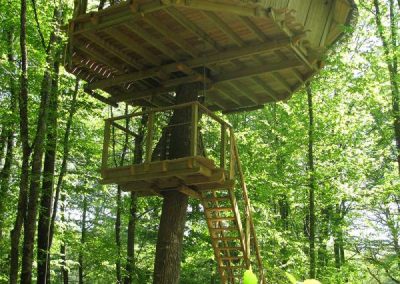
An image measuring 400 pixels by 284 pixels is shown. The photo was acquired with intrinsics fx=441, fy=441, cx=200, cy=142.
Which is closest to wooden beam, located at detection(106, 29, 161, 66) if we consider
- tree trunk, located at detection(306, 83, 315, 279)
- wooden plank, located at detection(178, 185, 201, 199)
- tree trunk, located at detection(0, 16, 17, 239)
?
wooden plank, located at detection(178, 185, 201, 199)

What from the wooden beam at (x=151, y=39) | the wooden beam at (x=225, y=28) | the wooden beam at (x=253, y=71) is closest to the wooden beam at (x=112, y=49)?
the wooden beam at (x=151, y=39)

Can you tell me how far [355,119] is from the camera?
45.4ft

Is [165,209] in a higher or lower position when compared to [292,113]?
lower

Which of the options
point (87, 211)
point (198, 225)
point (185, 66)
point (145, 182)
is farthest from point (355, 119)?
point (87, 211)

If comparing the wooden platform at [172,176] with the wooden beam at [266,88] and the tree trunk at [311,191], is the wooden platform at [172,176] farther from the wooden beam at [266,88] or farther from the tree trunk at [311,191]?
the tree trunk at [311,191]

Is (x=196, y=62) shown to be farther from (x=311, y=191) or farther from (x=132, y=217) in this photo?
(x=132, y=217)

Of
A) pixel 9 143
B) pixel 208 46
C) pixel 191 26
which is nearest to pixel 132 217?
pixel 9 143

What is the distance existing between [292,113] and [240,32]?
8164 mm

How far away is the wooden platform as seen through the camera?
24.1ft

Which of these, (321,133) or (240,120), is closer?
(321,133)

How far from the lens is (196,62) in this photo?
870cm

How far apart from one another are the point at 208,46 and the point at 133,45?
146 centimetres

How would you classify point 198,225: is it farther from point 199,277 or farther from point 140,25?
point 140,25

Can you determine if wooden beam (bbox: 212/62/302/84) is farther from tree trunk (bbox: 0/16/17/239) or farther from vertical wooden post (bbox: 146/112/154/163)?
tree trunk (bbox: 0/16/17/239)
